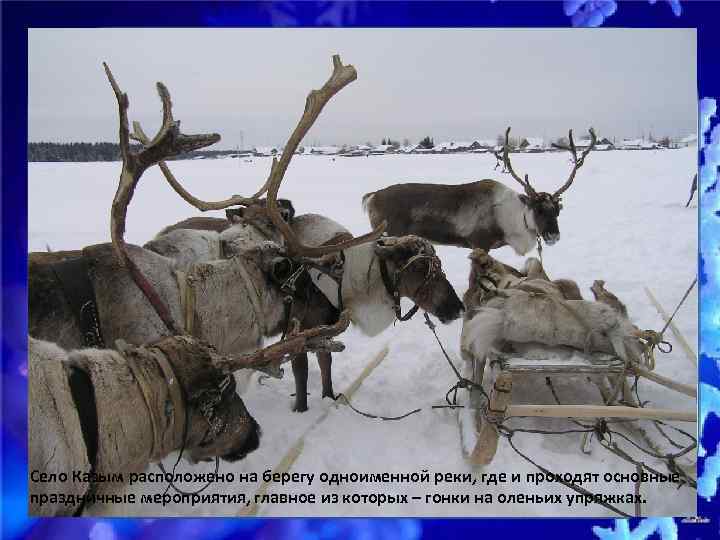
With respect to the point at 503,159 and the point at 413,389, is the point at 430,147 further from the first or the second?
the point at 413,389

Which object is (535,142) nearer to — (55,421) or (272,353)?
(272,353)

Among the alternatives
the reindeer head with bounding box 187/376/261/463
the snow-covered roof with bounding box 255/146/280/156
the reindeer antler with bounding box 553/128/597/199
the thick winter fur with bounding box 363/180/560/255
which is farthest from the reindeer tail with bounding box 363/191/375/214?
the reindeer head with bounding box 187/376/261/463

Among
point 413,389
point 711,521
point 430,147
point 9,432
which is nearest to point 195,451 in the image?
point 9,432

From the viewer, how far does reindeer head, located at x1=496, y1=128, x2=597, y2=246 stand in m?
2.03

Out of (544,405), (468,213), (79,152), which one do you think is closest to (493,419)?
(544,405)

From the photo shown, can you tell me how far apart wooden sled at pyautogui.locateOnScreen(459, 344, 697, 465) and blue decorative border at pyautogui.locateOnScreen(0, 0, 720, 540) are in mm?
181

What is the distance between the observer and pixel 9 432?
1.77 metres

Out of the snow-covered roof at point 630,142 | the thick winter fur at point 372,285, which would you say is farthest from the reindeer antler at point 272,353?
the snow-covered roof at point 630,142

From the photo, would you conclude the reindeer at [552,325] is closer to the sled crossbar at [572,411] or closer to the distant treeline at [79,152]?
the sled crossbar at [572,411]

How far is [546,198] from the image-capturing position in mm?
2439

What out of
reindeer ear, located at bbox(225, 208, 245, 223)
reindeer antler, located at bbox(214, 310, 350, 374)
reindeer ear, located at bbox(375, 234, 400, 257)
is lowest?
reindeer antler, located at bbox(214, 310, 350, 374)

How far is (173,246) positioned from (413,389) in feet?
3.31

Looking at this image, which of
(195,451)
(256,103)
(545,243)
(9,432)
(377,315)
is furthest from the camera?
(545,243)

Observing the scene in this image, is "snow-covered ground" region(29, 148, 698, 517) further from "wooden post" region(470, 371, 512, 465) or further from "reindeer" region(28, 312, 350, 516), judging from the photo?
"reindeer" region(28, 312, 350, 516)
